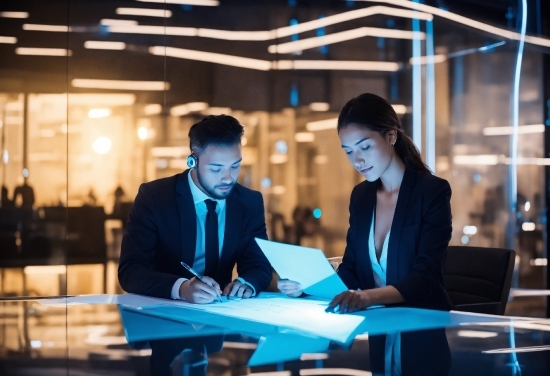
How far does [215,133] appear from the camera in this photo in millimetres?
2498

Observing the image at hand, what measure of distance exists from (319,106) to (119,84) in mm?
1666

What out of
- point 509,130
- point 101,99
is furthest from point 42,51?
point 509,130

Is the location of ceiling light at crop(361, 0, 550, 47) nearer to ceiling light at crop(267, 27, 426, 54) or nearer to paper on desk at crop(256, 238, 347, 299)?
ceiling light at crop(267, 27, 426, 54)

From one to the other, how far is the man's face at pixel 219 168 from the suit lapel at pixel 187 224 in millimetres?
84

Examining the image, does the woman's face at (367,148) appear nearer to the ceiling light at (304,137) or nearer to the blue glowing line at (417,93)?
the ceiling light at (304,137)

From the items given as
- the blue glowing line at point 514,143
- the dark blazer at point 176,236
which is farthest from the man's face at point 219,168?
the blue glowing line at point 514,143

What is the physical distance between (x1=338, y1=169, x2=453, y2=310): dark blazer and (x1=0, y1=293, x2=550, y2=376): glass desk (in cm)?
25

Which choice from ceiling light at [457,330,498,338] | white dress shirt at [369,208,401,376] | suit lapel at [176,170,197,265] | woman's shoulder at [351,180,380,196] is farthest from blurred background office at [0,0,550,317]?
ceiling light at [457,330,498,338]

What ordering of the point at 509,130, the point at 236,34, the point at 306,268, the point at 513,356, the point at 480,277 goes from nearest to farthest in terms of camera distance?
the point at 513,356
the point at 306,268
the point at 480,277
the point at 236,34
the point at 509,130

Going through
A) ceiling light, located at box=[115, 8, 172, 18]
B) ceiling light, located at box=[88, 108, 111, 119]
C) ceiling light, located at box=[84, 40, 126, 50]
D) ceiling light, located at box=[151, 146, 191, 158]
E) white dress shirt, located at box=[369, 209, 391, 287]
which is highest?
ceiling light, located at box=[115, 8, 172, 18]

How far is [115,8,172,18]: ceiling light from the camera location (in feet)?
17.2

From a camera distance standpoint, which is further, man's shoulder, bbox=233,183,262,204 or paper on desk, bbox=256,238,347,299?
man's shoulder, bbox=233,183,262,204

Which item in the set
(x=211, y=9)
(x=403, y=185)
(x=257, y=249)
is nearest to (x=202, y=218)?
(x=257, y=249)

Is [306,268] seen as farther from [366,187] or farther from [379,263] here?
[366,187]
